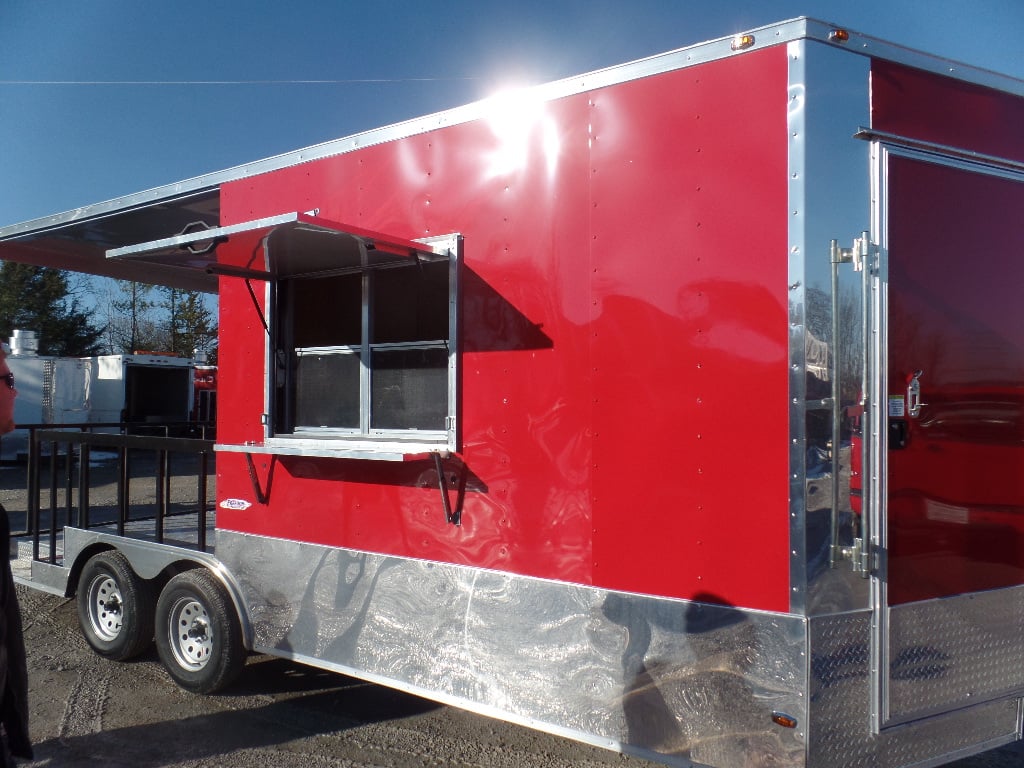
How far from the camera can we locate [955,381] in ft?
10.2

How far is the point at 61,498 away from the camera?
12.8m

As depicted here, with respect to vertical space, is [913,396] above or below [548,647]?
above

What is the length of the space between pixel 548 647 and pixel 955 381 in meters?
1.82

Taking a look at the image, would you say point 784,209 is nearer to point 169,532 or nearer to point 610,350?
point 610,350

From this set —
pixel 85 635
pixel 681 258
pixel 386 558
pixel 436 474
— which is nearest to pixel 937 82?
pixel 681 258

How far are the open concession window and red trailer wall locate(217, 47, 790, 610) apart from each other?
0.16 meters

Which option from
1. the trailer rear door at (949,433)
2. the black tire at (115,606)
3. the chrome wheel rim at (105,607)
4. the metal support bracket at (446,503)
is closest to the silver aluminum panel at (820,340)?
the trailer rear door at (949,433)

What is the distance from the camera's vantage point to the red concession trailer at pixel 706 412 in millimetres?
2891

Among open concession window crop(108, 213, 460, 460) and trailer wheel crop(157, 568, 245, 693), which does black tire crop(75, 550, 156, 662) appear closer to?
trailer wheel crop(157, 568, 245, 693)

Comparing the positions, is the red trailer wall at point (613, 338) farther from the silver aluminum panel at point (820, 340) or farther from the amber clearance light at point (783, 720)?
the amber clearance light at point (783, 720)

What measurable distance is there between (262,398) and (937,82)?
3.40 m

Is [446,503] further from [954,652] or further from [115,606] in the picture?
[115,606]

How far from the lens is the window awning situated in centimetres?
355

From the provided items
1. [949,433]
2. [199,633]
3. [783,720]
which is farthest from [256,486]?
[949,433]
